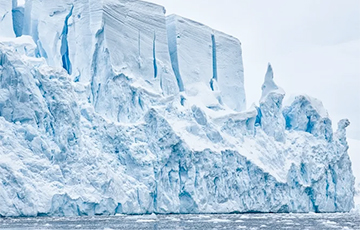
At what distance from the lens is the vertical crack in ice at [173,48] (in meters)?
28.8

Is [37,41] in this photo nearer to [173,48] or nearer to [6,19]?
[6,19]

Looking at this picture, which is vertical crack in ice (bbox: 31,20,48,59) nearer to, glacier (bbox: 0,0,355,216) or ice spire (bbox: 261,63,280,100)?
glacier (bbox: 0,0,355,216)

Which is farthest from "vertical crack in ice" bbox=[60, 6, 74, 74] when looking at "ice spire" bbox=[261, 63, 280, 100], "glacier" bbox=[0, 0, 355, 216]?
"ice spire" bbox=[261, 63, 280, 100]

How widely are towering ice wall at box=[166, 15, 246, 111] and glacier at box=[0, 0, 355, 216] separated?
54mm

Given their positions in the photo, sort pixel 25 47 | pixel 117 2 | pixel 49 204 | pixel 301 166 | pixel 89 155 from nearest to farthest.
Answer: pixel 49 204 < pixel 89 155 < pixel 25 47 < pixel 117 2 < pixel 301 166

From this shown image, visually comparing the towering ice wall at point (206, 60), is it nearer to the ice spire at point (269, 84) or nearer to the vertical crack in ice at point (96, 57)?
the ice spire at point (269, 84)

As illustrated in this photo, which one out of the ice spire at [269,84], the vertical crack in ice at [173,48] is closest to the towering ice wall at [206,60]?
the vertical crack in ice at [173,48]

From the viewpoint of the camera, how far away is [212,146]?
1020 inches

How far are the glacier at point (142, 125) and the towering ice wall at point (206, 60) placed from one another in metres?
→ 0.05

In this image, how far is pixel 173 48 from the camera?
2909 centimetres

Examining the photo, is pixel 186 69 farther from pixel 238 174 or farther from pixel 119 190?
pixel 119 190

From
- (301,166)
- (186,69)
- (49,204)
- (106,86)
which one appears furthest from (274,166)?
(49,204)

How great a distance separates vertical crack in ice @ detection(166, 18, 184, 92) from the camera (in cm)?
2877

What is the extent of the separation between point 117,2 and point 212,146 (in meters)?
6.74
